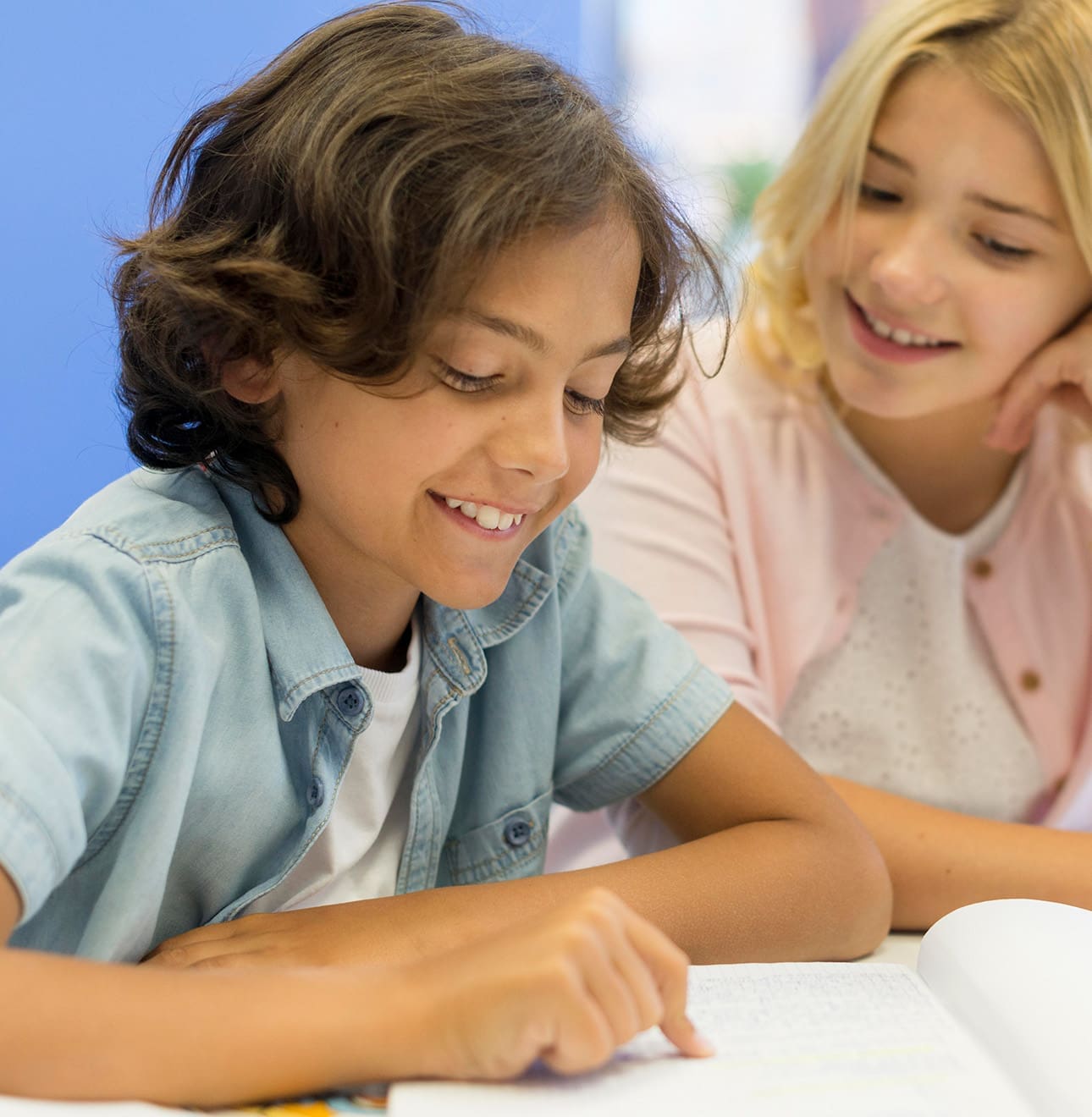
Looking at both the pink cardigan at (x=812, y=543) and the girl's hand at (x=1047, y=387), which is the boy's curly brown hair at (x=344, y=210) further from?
the girl's hand at (x=1047, y=387)

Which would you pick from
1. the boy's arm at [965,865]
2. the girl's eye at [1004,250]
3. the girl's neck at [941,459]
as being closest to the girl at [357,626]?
the boy's arm at [965,865]

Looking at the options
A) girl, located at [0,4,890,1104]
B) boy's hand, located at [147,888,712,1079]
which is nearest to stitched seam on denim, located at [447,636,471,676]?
girl, located at [0,4,890,1104]

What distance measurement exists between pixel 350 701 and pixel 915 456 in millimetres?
686

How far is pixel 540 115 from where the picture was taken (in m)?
0.79

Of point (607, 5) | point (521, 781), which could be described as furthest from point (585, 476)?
point (607, 5)

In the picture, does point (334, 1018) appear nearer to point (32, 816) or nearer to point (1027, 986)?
point (32, 816)

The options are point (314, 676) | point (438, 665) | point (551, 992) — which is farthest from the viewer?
point (438, 665)

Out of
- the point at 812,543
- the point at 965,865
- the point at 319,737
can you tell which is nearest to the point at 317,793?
the point at 319,737

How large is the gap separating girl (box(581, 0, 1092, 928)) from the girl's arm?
0.48 meters

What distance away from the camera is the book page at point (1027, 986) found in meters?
0.63

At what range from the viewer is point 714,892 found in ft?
2.78

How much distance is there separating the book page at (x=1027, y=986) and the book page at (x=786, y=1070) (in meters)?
0.02

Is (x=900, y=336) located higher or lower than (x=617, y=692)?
higher

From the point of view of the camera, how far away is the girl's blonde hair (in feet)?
3.49
